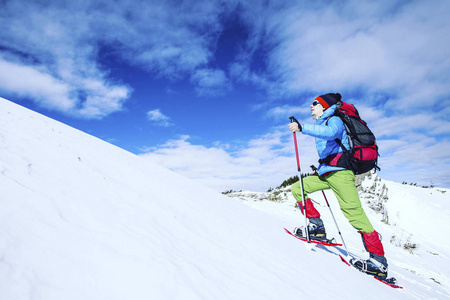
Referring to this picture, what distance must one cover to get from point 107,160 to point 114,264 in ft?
10.4

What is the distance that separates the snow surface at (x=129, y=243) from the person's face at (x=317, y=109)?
7.69 feet

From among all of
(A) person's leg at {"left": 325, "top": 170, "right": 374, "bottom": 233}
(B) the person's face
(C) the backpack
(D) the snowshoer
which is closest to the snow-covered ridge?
(D) the snowshoer

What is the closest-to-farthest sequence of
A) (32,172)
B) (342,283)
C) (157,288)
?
(157,288) → (32,172) → (342,283)

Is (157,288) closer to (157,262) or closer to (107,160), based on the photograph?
(157,262)

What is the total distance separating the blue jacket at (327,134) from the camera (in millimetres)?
3326

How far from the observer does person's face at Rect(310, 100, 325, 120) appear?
3846 mm

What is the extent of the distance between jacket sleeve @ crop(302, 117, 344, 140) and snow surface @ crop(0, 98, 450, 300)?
1890mm

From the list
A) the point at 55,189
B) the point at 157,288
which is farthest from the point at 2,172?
the point at 157,288

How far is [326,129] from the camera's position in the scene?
3.31 meters

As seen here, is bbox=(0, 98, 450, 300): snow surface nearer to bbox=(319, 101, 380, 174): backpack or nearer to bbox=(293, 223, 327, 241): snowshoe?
bbox=(293, 223, 327, 241): snowshoe

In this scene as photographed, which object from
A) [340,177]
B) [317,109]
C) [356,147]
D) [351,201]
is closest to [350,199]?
[351,201]

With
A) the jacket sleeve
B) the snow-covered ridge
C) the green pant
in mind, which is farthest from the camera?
the snow-covered ridge

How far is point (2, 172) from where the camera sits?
2.34 metres

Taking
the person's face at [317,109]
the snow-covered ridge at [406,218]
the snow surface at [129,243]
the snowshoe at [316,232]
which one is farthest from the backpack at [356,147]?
the snow-covered ridge at [406,218]
